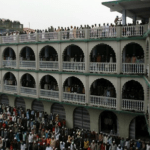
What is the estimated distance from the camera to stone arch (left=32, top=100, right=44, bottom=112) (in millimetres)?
31344

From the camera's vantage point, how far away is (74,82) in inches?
1156

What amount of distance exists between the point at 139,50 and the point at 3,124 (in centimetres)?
1643

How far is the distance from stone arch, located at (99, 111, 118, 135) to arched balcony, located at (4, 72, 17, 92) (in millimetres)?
13237

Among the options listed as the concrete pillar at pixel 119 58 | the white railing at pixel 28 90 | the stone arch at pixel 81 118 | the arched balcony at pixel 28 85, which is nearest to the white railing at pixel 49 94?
the arched balcony at pixel 28 85

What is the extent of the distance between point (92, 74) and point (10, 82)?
563 inches

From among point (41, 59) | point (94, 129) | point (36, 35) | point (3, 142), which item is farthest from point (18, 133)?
point (36, 35)

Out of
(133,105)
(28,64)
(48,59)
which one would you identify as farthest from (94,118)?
(28,64)

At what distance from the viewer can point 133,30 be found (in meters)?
22.3

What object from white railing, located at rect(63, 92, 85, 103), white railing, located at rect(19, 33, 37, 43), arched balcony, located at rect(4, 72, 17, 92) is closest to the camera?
white railing, located at rect(63, 92, 85, 103)

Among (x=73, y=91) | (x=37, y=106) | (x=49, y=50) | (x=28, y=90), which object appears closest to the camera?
(x=73, y=91)

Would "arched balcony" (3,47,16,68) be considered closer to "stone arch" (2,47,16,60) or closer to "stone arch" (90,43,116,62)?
"stone arch" (2,47,16,60)

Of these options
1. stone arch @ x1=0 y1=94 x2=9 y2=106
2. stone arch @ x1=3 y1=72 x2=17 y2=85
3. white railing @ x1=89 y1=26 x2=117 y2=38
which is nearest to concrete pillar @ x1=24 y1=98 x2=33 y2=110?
stone arch @ x1=3 y1=72 x2=17 y2=85

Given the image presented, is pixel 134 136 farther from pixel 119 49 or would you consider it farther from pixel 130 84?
pixel 119 49

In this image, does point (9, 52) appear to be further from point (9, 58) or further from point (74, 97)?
point (74, 97)
